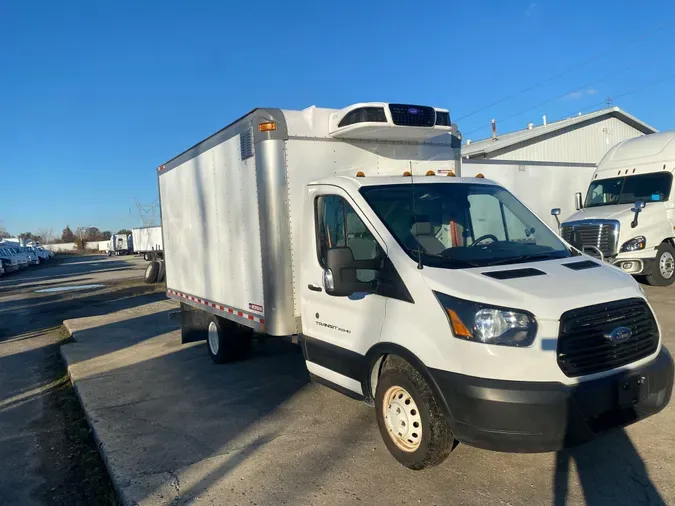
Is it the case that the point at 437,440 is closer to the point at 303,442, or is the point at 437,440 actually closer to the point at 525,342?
the point at 525,342

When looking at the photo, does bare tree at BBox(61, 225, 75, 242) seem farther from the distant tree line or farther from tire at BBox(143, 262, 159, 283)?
tire at BBox(143, 262, 159, 283)

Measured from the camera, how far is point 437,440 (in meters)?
3.71

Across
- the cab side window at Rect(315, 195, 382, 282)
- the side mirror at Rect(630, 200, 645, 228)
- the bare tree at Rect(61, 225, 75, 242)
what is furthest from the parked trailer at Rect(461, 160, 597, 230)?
the bare tree at Rect(61, 225, 75, 242)

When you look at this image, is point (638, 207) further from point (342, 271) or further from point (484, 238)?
point (342, 271)

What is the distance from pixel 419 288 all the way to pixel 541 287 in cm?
81

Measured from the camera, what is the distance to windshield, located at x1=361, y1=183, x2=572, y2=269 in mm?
4113

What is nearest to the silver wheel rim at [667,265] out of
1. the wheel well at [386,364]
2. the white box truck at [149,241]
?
the wheel well at [386,364]

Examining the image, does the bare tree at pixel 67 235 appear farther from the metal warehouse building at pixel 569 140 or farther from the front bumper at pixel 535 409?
the front bumper at pixel 535 409

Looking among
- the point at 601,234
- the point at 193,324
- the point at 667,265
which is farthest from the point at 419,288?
the point at 667,265

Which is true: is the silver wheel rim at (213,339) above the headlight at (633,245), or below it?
below

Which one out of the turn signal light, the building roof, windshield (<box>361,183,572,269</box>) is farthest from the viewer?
the building roof

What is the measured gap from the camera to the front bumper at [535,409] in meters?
3.24

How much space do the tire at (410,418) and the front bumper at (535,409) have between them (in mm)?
220

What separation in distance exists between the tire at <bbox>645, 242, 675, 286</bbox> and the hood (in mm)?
9149
